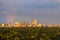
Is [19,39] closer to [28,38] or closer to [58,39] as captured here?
[28,38]

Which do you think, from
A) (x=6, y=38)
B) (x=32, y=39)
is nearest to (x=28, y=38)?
(x=32, y=39)

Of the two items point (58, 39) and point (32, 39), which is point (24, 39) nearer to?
point (32, 39)

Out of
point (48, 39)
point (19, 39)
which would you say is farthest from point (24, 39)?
point (48, 39)

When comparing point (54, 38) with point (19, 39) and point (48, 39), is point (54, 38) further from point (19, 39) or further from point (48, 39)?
point (19, 39)

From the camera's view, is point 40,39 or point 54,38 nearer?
point 40,39

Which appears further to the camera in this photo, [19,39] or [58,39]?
[58,39]

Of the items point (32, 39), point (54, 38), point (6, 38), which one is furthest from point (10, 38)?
point (54, 38)

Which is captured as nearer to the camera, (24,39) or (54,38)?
(24,39)
